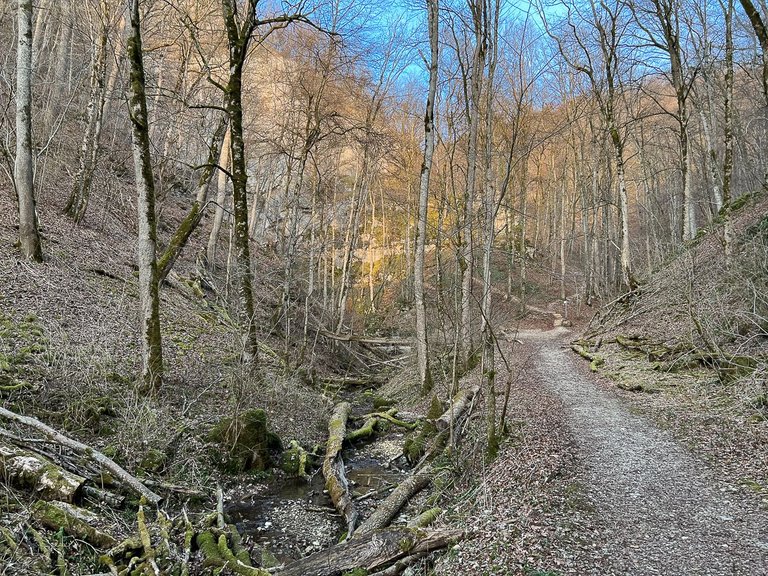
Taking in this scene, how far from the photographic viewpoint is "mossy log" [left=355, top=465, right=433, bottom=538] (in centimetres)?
554

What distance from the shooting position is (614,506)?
15.5ft

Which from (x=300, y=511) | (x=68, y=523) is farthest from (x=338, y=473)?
(x=68, y=523)

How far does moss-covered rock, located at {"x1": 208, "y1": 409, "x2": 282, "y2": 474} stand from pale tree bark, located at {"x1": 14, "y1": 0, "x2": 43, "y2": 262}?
652 centimetres

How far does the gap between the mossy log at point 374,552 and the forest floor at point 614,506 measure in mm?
274

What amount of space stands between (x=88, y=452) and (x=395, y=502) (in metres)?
3.74

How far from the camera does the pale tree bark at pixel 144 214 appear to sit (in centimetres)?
781

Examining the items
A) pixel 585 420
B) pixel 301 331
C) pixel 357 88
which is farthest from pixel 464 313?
pixel 357 88

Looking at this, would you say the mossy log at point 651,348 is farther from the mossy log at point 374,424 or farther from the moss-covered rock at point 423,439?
the mossy log at point 374,424

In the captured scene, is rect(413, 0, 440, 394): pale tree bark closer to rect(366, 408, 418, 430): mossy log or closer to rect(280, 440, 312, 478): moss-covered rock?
rect(366, 408, 418, 430): mossy log

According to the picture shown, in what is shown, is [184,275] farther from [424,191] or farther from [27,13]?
[424,191]

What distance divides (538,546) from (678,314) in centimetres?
1056

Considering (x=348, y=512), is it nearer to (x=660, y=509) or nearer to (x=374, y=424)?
(x=660, y=509)

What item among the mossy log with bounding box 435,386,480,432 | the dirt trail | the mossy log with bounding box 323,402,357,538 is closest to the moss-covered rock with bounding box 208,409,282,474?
the mossy log with bounding box 323,402,357,538

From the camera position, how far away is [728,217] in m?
11.4
